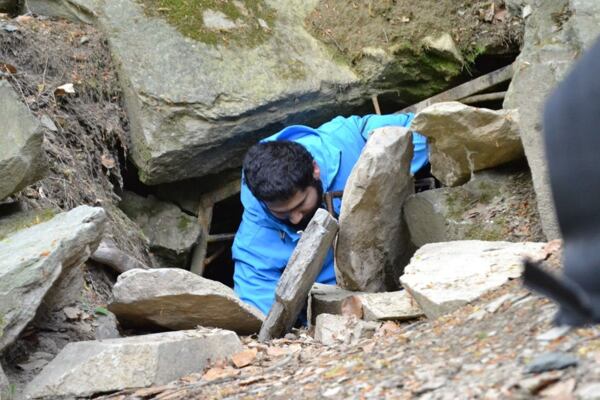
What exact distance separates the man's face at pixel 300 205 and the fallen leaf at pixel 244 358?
183 centimetres

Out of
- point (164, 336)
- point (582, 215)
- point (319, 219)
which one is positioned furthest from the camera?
point (319, 219)

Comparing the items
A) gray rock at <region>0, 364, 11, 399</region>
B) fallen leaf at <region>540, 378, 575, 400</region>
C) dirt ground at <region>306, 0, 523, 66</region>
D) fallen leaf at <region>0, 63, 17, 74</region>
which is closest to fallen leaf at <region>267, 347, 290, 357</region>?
gray rock at <region>0, 364, 11, 399</region>

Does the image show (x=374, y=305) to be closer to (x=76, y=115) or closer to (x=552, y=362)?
(x=552, y=362)

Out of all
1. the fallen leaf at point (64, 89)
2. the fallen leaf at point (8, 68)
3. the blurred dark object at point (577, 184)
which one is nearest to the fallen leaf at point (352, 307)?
the blurred dark object at point (577, 184)

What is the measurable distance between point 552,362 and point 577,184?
410mm

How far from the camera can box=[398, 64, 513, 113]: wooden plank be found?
5625mm

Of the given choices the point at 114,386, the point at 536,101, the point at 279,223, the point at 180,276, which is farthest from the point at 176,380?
the point at 279,223

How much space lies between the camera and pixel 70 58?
590 centimetres

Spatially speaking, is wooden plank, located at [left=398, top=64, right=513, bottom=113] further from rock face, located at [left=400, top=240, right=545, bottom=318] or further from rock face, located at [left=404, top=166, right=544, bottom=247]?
rock face, located at [left=400, top=240, right=545, bottom=318]

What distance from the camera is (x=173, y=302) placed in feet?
12.7

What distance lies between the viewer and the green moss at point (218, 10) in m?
6.04

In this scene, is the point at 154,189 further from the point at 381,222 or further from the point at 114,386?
the point at 114,386

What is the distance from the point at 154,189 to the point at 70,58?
1203 mm

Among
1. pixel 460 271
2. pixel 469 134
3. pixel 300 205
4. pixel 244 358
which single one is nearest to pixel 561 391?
pixel 460 271
